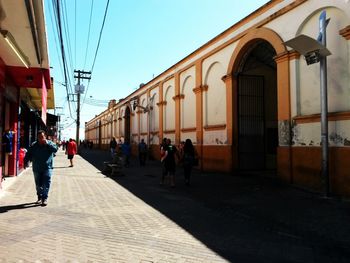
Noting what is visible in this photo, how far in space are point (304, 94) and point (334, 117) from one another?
5.41 feet

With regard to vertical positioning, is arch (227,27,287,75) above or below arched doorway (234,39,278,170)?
above

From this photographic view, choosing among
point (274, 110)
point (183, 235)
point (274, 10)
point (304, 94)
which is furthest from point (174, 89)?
point (183, 235)

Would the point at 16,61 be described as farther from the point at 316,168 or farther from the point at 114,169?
the point at 316,168

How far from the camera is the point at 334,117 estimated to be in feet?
34.1

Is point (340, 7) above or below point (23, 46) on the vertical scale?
above

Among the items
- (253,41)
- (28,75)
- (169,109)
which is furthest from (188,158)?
(169,109)

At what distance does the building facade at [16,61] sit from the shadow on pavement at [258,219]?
4666mm

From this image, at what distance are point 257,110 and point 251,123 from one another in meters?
0.73

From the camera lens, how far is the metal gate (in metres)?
16.5

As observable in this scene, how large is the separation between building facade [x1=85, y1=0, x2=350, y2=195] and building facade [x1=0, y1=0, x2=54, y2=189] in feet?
24.2

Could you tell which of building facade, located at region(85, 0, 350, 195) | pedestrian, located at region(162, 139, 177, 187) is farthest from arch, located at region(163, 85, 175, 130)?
pedestrian, located at region(162, 139, 177, 187)

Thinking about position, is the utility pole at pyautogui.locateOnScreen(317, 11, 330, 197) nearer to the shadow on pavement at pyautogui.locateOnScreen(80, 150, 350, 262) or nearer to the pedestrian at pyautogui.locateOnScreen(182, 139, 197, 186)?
the shadow on pavement at pyautogui.locateOnScreen(80, 150, 350, 262)

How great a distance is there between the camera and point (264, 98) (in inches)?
680

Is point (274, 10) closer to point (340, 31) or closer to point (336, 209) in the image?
point (340, 31)
